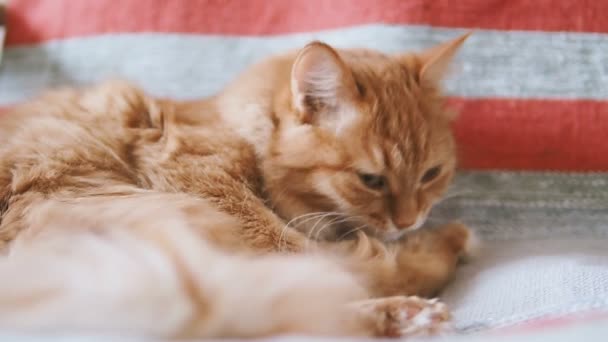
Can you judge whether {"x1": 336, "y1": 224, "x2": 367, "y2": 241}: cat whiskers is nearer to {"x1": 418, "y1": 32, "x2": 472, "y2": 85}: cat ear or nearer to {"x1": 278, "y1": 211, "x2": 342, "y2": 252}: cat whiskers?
{"x1": 278, "y1": 211, "x2": 342, "y2": 252}: cat whiskers

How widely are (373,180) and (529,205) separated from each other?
612 mm

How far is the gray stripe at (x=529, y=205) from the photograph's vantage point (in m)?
1.57

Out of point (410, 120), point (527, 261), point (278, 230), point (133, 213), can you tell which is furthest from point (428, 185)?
point (133, 213)

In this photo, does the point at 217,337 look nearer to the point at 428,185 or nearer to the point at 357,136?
the point at 357,136

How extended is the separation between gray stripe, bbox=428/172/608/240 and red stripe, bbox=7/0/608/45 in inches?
17.9

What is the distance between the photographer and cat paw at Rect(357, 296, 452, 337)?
1000mm

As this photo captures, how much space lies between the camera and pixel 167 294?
2.66 feet

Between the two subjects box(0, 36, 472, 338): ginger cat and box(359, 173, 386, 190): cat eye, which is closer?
box(0, 36, 472, 338): ginger cat

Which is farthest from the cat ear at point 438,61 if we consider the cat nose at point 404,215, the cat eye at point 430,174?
the cat nose at point 404,215

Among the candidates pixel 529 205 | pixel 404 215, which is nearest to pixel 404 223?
pixel 404 215

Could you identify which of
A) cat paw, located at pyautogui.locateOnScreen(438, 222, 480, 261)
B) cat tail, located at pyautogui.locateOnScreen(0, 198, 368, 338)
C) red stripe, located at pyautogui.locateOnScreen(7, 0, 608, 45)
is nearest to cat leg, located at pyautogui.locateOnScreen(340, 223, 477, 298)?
cat paw, located at pyautogui.locateOnScreen(438, 222, 480, 261)

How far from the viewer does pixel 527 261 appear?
130 centimetres

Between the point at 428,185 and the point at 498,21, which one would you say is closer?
the point at 428,185

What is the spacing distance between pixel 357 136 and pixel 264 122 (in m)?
0.26
